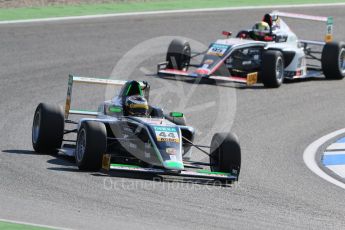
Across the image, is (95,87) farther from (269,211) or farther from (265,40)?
(269,211)

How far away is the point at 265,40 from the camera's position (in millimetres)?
23578

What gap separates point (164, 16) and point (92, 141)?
54.3 feet

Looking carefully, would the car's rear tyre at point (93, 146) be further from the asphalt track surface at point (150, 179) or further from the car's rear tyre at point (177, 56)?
the car's rear tyre at point (177, 56)

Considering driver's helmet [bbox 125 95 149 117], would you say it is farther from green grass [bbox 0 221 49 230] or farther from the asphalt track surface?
green grass [bbox 0 221 49 230]

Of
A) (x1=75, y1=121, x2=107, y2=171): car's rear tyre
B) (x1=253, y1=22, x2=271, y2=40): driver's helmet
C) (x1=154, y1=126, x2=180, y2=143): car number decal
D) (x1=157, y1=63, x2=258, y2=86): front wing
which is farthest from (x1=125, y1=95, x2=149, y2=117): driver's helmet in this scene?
(x1=253, y1=22, x2=271, y2=40): driver's helmet

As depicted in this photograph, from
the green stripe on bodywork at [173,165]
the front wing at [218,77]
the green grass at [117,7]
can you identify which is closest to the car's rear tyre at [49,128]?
Answer: the green stripe on bodywork at [173,165]

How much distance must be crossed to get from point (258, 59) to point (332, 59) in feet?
6.19

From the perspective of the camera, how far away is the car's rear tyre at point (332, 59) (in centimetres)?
2333

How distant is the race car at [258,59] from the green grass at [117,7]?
225 inches

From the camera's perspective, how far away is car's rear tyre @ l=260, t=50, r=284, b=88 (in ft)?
71.1

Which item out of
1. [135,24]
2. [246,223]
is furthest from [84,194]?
[135,24]

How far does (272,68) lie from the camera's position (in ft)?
71.3

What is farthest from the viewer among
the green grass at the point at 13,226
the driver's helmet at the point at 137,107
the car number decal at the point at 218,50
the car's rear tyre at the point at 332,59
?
the car's rear tyre at the point at 332,59

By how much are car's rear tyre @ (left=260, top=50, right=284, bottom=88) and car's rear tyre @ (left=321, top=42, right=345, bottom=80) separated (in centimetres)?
167
